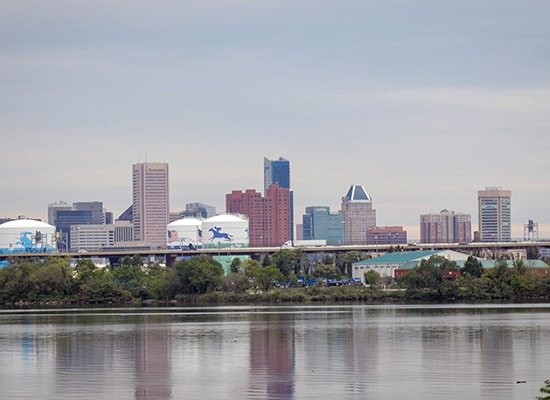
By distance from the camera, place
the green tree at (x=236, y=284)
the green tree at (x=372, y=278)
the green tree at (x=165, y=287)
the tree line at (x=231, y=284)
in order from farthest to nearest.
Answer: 1. the green tree at (x=372, y=278)
2. the green tree at (x=165, y=287)
3. the green tree at (x=236, y=284)
4. the tree line at (x=231, y=284)

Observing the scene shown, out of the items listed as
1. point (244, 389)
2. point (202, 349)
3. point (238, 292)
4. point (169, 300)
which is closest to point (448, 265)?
point (238, 292)

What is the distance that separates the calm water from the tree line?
150 feet

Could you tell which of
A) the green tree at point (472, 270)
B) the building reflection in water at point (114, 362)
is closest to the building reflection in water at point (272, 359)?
the building reflection in water at point (114, 362)

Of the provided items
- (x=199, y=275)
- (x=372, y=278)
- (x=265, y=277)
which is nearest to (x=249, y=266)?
(x=372, y=278)

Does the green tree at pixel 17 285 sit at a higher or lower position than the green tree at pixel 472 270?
lower

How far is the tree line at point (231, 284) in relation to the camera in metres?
137

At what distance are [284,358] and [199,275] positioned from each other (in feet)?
292

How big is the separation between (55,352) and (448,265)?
84796 mm

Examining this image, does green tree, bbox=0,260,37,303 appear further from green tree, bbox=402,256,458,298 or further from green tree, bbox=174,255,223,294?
green tree, bbox=402,256,458,298

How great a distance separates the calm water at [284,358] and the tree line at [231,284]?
45.7 meters

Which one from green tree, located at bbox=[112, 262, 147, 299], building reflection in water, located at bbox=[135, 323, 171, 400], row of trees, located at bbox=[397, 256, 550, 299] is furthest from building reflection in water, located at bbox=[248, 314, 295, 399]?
green tree, located at bbox=[112, 262, 147, 299]

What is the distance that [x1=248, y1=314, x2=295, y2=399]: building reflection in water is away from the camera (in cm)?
4394

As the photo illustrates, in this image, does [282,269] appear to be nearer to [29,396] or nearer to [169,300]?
[169,300]

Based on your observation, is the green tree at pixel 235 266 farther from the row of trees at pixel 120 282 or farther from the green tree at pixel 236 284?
the green tree at pixel 236 284
